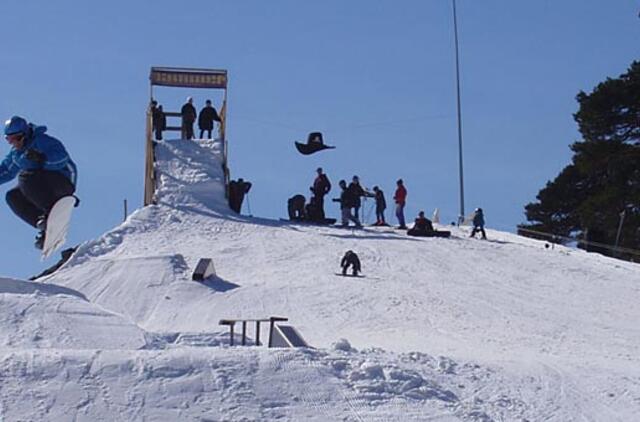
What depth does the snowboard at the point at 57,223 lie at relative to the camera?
546 inches

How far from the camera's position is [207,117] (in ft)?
116

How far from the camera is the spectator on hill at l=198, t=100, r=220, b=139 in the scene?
35312 mm

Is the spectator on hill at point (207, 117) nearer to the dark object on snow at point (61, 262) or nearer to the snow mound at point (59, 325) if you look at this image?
the dark object on snow at point (61, 262)

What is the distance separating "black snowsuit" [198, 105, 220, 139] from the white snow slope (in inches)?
27.5

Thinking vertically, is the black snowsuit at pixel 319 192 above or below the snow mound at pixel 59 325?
above

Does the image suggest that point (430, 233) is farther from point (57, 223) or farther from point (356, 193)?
point (57, 223)

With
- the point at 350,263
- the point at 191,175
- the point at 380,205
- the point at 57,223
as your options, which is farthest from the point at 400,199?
the point at 57,223

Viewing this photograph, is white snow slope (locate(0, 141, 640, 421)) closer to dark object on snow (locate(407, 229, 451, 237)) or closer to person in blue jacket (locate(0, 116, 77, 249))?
dark object on snow (locate(407, 229, 451, 237))

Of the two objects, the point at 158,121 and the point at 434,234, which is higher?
the point at 158,121

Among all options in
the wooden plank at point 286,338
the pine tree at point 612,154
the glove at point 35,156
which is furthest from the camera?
the pine tree at point 612,154

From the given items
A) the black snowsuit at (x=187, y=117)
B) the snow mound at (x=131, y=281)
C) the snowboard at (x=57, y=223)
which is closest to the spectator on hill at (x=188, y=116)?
the black snowsuit at (x=187, y=117)

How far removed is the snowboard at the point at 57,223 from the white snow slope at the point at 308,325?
0.52 metres

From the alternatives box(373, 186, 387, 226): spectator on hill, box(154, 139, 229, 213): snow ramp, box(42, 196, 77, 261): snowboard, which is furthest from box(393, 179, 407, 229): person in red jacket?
box(42, 196, 77, 261): snowboard

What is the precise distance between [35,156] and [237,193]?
741 inches
